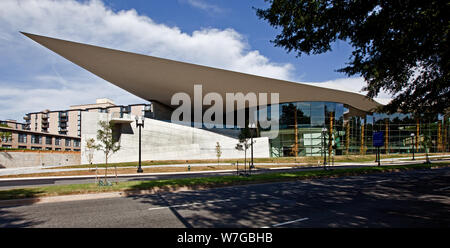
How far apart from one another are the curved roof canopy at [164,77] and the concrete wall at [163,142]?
6.44 metres

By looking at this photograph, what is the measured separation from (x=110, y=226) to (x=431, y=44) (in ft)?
40.1

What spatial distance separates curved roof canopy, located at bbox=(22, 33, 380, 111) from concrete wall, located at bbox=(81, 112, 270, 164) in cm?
644

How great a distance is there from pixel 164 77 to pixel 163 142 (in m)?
10.7

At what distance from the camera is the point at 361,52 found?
10.4 m

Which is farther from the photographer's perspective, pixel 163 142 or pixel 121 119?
pixel 163 142

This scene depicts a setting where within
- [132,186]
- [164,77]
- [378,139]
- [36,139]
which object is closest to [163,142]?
[164,77]

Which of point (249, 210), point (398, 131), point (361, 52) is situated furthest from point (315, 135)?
point (249, 210)

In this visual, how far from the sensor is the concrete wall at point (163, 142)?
116 feet

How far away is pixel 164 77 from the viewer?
116ft

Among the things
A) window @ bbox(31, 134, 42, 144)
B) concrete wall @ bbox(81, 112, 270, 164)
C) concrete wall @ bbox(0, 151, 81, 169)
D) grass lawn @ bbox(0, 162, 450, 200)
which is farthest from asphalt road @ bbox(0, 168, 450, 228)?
window @ bbox(31, 134, 42, 144)

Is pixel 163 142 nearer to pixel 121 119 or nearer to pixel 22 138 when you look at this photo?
pixel 121 119

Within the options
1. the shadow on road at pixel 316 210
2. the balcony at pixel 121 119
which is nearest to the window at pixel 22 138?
the balcony at pixel 121 119

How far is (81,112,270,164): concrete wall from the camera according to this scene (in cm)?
3522

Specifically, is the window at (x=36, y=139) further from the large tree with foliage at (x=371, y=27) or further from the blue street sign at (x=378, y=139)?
the blue street sign at (x=378, y=139)
